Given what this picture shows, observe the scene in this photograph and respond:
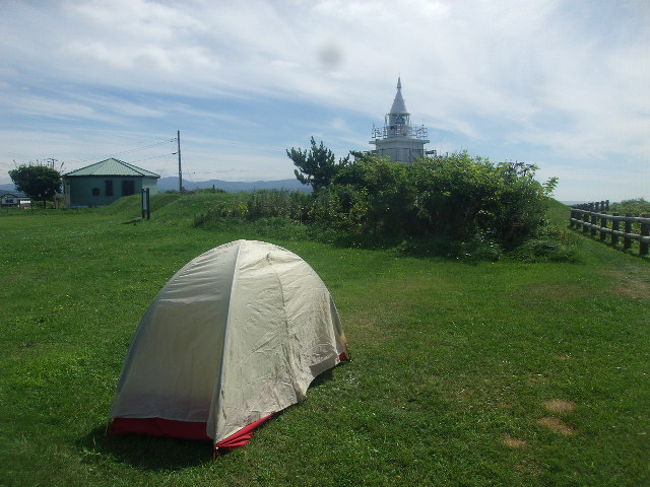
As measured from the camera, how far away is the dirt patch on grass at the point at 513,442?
4.45 m

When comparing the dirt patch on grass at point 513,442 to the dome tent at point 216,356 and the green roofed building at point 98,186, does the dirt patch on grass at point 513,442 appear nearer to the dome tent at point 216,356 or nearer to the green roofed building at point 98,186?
the dome tent at point 216,356

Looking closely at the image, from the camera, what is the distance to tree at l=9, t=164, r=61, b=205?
4797 cm

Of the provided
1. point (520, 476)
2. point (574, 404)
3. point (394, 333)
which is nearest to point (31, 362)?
point (394, 333)

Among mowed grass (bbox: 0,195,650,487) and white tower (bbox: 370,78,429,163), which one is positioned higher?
white tower (bbox: 370,78,429,163)

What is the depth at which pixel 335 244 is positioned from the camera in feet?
54.1

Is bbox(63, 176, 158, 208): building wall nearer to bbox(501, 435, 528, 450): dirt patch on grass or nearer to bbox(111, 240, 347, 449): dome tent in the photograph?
bbox(111, 240, 347, 449): dome tent

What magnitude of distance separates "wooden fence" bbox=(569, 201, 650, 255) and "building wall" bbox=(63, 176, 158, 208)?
37.1 meters

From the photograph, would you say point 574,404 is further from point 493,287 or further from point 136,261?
point 136,261

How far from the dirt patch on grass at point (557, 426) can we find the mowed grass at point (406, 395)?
0.11ft

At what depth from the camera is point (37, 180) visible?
159 ft

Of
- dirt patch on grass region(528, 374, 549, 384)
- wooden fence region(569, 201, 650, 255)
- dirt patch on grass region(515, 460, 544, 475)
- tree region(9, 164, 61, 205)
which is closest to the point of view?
dirt patch on grass region(515, 460, 544, 475)

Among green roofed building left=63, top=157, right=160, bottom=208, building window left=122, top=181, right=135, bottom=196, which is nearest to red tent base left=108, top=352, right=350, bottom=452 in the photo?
green roofed building left=63, top=157, right=160, bottom=208

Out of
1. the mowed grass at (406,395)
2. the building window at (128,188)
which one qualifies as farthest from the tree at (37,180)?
the mowed grass at (406,395)

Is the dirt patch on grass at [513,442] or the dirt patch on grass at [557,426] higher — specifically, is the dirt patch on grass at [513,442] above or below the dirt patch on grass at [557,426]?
below
